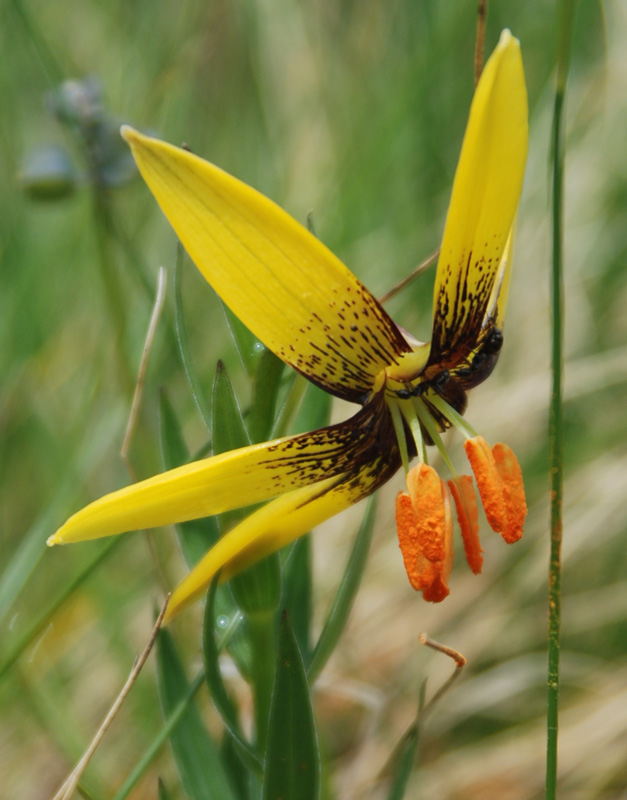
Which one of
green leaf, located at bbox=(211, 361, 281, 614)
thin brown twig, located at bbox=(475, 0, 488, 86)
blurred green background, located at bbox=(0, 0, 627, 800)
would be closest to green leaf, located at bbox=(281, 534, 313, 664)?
green leaf, located at bbox=(211, 361, 281, 614)

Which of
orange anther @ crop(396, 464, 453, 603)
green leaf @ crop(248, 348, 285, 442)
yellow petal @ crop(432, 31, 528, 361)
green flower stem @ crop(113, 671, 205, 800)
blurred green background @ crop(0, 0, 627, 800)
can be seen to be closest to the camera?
yellow petal @ crop(432, 31, 528, 361)

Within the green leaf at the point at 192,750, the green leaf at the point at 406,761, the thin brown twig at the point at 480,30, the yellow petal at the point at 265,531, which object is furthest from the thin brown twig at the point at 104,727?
the thin brown twig at the point at 480,30

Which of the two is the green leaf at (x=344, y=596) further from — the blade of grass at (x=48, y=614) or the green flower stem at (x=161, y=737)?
the blade of grass at (x=48, y=614)

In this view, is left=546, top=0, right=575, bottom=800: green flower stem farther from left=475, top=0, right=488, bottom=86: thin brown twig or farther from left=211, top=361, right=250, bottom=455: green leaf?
left=211, top=361, right=250, bottom=455: green leaf

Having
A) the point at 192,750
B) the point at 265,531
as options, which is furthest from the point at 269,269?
the point at 192,750

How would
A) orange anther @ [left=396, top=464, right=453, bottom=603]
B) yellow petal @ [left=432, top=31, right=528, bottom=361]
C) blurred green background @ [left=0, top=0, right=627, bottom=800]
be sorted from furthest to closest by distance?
1. blurred green background @ [left=0, top=0, right=627, bottom=800]
2. orange anther @ [left=396, top=464, right=453, bottom=603]
3. yellow petal @ [left=432, top=31, right=528, bottom=361]

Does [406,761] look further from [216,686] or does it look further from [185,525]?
[185,525]

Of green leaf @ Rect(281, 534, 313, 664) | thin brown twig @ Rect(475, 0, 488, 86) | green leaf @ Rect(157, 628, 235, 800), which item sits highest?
thin brown twig @ Rect(475, 0, 488, 86)

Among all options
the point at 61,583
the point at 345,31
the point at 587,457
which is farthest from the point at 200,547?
the point at 345,31
